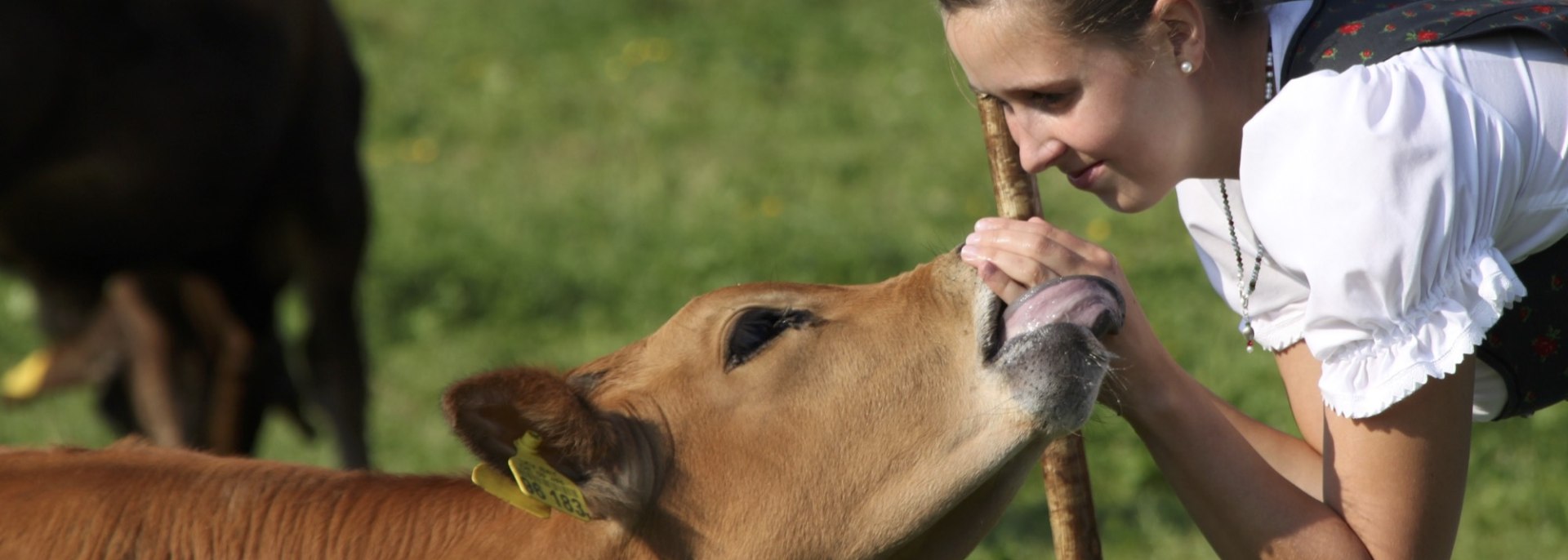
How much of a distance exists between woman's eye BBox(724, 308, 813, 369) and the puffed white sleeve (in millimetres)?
760

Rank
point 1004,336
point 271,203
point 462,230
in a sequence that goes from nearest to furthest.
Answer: point 1004,336 < point 271,203 < point 462,230

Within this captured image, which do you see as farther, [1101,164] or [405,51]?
[405,51]

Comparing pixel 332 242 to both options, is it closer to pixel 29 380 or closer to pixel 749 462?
pixel 29 380

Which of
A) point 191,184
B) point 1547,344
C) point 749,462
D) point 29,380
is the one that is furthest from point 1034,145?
point 29,380

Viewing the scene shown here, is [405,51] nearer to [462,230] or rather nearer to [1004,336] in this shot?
[462,230]

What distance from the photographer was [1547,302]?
2820mm

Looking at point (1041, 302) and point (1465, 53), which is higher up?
point (1465, 53)


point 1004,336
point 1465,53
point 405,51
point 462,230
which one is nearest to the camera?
point 1465,53

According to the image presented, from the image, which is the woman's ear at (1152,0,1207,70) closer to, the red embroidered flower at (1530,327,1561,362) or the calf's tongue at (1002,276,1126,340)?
the calf's tongue at (1002,276,1126,340)

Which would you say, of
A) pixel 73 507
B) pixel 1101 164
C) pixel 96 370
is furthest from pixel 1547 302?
pixel 96 370

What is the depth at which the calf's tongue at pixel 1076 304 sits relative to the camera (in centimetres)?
276

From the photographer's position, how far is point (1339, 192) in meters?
2.51

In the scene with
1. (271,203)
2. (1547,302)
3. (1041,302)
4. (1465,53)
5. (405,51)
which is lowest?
(405,51)

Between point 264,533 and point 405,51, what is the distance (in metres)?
10.5
